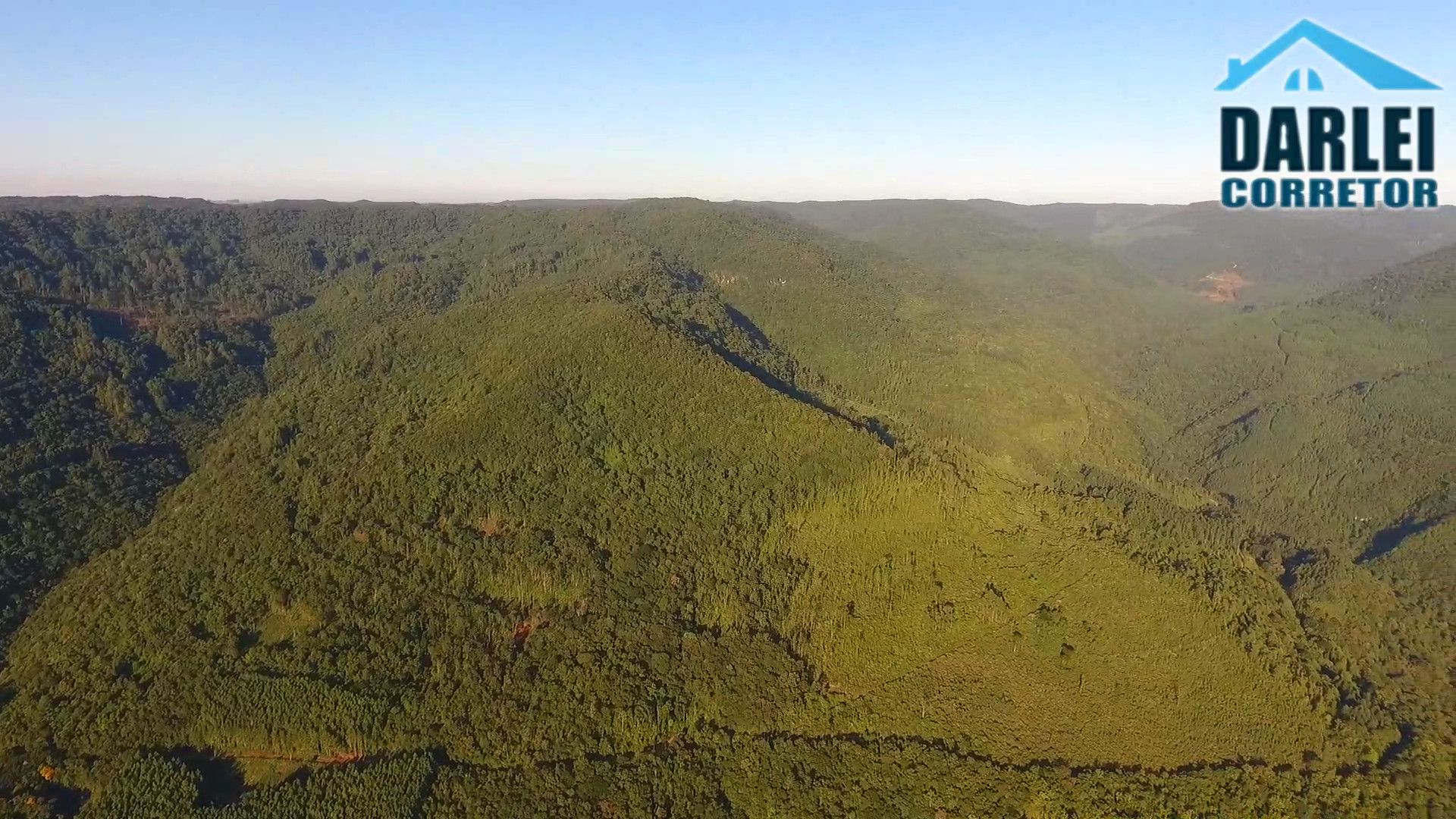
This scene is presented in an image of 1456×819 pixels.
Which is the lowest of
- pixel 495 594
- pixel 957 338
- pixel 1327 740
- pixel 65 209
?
pixel 1327 740

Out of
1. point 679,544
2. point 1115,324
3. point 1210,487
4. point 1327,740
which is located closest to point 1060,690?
point 1327,740

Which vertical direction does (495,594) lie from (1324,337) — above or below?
below

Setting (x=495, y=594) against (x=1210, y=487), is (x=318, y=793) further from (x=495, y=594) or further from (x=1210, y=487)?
(x=1210, y=487)

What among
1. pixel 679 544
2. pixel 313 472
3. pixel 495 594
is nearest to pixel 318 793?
pixel 495 594

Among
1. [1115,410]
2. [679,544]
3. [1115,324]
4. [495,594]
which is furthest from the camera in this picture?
[1115,324]

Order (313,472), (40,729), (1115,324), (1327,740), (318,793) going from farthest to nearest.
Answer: (1115,324)
(313,472)
(1327,740)
(40,729)
(318,793)

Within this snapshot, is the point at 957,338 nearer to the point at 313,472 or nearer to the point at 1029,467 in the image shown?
the point at 1029,467

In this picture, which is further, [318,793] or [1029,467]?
[1029,467]
